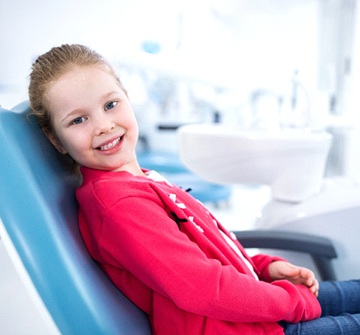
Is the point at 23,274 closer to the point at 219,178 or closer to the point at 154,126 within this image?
the point at 219,178

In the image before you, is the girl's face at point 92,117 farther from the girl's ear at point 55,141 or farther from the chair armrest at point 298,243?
the chair armrest at point 298,243

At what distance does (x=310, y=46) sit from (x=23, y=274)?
2.05m

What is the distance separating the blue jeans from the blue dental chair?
0.30m

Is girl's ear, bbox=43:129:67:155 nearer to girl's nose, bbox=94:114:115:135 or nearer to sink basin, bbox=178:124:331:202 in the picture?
girl's nose, bbox=94:114:115:135

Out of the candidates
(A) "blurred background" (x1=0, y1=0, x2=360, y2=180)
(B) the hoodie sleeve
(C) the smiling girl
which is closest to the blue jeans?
(C) the smiling girl

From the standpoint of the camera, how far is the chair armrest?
1.03 meters

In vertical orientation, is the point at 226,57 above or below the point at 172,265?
below

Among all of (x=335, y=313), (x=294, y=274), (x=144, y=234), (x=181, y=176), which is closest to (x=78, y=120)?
(x=144, y=234)

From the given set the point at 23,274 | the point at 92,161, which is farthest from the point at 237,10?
the point at 23,274

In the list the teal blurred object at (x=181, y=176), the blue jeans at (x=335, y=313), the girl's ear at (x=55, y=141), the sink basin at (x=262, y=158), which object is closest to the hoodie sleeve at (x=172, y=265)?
the blue jeans at (x=335, y=313)

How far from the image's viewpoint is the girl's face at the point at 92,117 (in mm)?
691

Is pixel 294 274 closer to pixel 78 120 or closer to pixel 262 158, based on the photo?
pixel 262 158

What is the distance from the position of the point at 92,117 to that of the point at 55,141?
11 cm

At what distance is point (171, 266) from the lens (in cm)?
61
